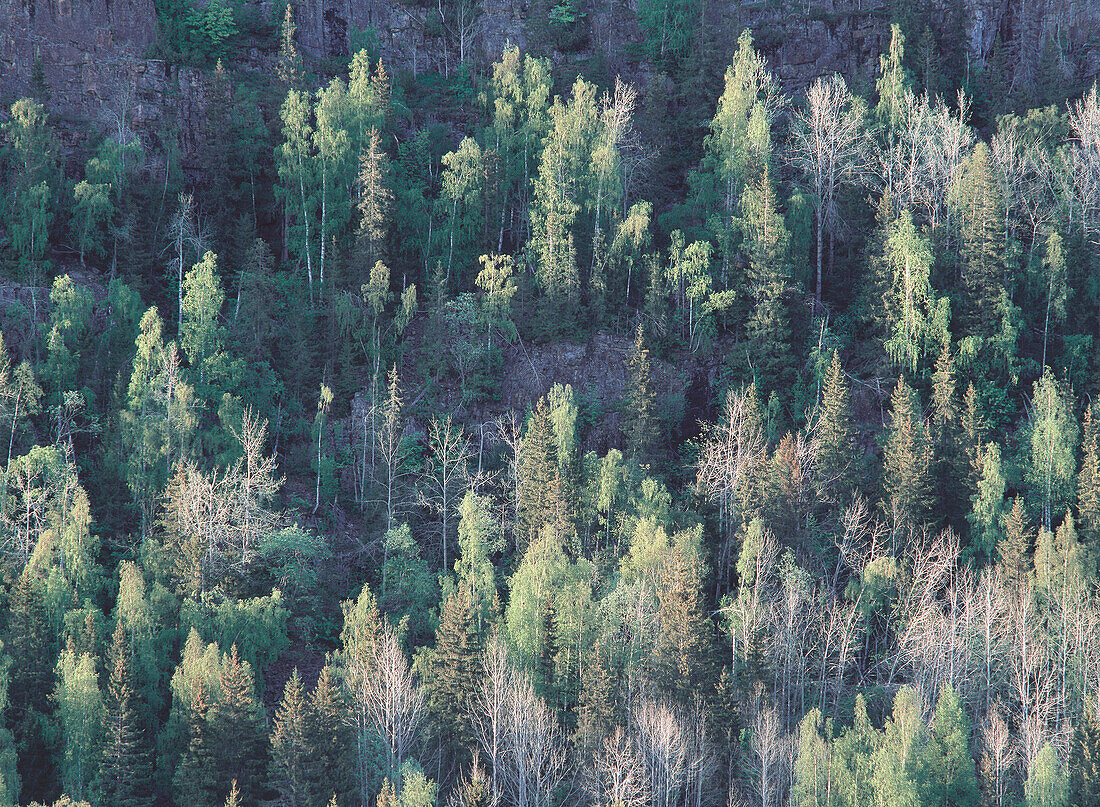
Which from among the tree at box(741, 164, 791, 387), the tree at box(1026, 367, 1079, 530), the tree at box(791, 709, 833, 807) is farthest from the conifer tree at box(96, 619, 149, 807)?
the tree at box(1026, 367, 1079, 530)

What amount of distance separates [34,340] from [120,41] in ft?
75.1

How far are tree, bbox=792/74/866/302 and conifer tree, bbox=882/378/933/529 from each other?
1157 cm

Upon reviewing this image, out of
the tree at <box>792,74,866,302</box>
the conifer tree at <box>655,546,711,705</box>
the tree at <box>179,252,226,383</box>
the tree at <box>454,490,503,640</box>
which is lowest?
the conifer tree at <box>655,546,711,705</box>

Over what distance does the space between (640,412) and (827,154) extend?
60.7 feet

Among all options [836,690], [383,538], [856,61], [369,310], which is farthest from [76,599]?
[856,61]

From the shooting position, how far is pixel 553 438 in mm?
62812

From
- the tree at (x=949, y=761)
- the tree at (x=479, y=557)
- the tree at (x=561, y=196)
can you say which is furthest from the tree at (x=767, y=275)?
the tree at (x=949, y=761)

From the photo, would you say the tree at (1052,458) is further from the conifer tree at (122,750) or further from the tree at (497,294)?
the conifer tree at (122,750)

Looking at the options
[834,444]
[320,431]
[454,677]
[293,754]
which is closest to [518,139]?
[320,431]

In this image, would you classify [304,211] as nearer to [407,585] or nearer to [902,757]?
[407,585]

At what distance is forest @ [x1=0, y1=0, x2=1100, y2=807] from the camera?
53594mm

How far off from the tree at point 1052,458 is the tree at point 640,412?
645 inches

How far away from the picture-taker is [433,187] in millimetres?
78188

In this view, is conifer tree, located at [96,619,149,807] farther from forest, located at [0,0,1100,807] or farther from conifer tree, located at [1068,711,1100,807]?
conifer tree, located at [1068,711,1100,807]
